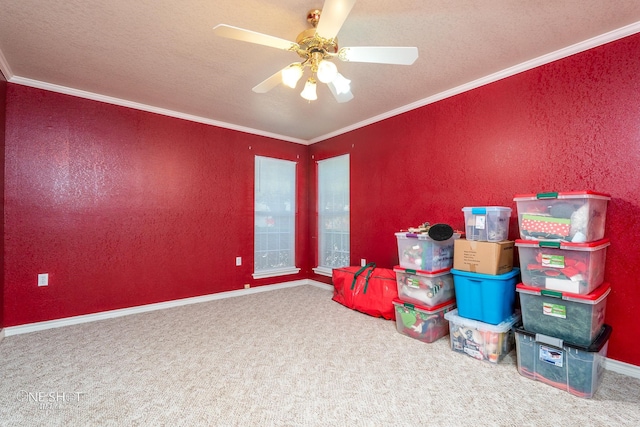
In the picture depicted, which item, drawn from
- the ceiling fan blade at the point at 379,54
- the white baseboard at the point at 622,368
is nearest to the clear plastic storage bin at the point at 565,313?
the white baseboard at the point at 622,368

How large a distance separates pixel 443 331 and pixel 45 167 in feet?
13.7

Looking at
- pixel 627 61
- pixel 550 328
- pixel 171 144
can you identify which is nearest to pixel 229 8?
pixel 171 144

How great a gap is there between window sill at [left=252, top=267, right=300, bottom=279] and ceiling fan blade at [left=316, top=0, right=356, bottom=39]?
3.43m

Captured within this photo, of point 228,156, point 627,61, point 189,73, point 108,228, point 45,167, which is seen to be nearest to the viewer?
point 627,61

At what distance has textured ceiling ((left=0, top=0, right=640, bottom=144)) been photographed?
1.90 meters

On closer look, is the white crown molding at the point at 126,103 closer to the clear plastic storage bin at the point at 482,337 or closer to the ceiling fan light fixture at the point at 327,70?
the ceiling fan light fixture at the point at 327,70

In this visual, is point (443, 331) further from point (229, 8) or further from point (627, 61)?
point (229, 8)

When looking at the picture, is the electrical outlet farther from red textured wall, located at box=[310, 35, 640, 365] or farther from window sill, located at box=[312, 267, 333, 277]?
red textured wall, located at box=[310, 35, 640, 365]

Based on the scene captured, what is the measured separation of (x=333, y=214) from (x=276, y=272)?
1252mm

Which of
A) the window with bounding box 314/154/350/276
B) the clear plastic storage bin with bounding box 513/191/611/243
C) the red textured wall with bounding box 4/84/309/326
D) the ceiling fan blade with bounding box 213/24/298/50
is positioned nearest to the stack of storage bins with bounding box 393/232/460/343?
the clear plastic storage bin with bounding box 513/191/611/243

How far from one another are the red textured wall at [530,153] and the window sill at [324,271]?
31.0 inches

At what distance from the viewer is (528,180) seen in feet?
8.36

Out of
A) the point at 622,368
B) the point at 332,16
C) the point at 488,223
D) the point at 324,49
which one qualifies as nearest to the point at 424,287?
the point at 488,223

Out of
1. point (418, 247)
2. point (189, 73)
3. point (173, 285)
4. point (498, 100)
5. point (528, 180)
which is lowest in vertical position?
point (173, 285)
